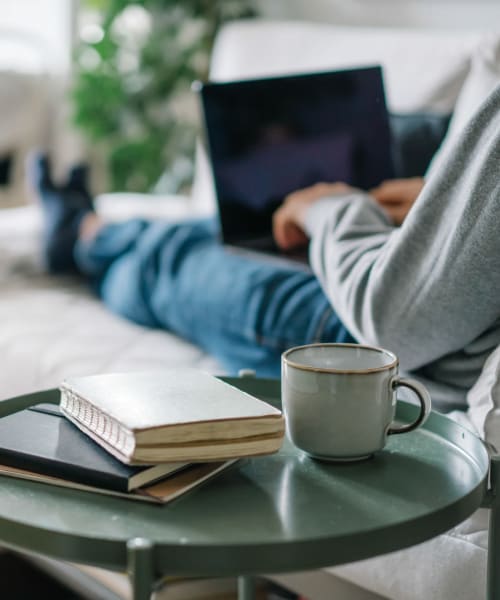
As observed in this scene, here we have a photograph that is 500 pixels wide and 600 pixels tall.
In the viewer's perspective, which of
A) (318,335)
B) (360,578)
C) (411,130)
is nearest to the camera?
(360,578)

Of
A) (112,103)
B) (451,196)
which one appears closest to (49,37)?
(112,103)

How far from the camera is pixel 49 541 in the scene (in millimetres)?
591

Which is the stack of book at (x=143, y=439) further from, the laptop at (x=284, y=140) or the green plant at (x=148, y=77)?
the green plant at (x=148, y=77)

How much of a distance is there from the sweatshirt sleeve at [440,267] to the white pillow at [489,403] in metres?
0.03

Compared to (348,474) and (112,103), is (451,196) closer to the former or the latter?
(348,474)

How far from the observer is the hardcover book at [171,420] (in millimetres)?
644

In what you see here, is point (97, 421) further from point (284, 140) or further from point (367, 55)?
point (367, 55)

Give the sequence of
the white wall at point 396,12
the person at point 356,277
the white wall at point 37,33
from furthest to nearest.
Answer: the white wall at point 37,33 < the white wall at point 396,12 < the person at point 356,277

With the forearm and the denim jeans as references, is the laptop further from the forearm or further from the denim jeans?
the forearm

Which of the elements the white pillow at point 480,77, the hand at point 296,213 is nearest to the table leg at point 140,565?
the hand at point 296,213

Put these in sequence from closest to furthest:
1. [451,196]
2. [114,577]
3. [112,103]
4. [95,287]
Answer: [451,196]
[114,577]
[95,287]
[112,103]

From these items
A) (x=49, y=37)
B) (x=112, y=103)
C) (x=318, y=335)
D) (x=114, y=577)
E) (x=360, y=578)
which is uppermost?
(x=49, y=37)

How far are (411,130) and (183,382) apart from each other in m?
0.87

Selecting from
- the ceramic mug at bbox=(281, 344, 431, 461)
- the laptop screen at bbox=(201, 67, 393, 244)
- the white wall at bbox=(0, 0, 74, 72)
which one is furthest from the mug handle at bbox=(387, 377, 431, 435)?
the white wall at bbox=(0, 0, 74, 72)
